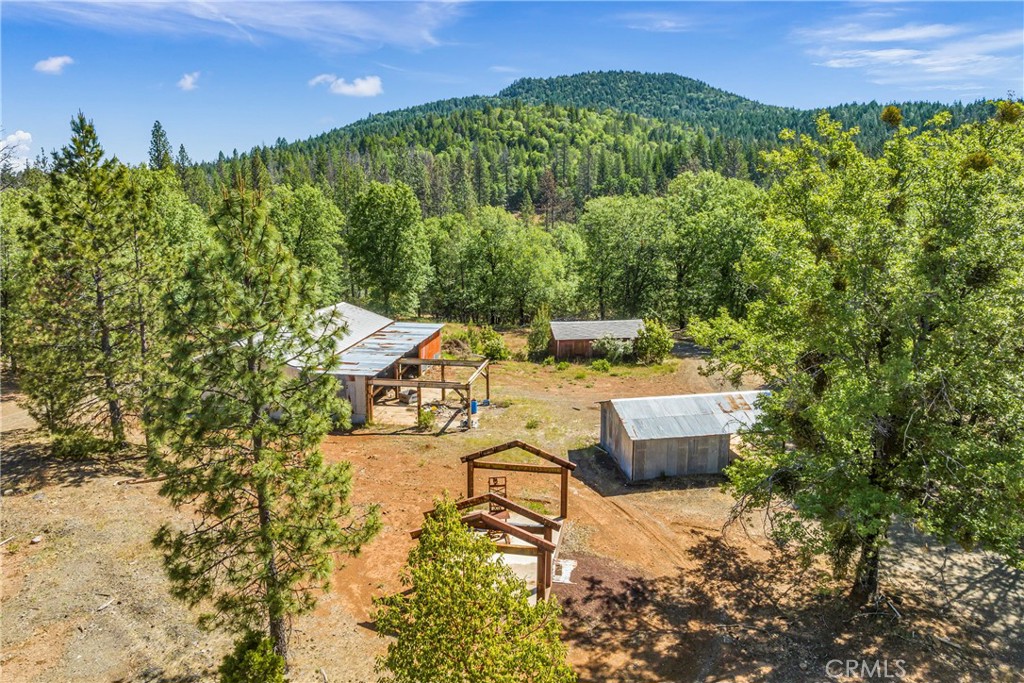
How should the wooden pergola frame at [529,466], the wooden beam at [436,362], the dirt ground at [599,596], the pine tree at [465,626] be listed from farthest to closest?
the wooden beam at [436,362]
the wooden pergola frame at [529,466]
the dirt ground at [599,596]
the pine tree at [465,626]

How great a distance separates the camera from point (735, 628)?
13.8m

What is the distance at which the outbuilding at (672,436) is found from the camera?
2141 cm

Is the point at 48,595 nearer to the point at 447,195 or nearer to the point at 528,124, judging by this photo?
the point at 447,195

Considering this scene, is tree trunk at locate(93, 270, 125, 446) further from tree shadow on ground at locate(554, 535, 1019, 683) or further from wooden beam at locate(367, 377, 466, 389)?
tree shadow on ground at locate(554, 535, 1019, 683)

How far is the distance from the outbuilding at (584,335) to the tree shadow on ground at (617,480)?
16294mm

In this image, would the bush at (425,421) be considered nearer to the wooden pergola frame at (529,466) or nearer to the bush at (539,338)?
the wooden pergola frame at (529,466)

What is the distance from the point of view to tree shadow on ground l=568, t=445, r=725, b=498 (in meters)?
20.9

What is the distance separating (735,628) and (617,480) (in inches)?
318

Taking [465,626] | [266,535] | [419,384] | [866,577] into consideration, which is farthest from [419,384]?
[465,626]

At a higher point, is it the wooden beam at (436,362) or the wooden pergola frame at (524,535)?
the wooden beam at (436,362)

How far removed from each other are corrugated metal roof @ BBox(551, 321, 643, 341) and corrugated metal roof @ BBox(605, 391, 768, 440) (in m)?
14.9

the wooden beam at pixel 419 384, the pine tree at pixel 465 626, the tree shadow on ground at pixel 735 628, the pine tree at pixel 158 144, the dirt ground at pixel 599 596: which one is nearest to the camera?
the pine tree at pixel 465 626

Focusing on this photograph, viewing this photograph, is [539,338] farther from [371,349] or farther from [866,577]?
[866,577]

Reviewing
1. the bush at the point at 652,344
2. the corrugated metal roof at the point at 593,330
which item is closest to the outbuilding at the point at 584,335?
the corrugated metal roof at the point at 593,330
